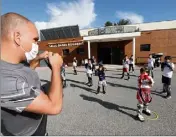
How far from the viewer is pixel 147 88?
5.86m

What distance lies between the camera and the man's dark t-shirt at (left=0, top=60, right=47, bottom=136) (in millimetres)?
1189

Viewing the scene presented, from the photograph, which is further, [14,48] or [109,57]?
[109,57]

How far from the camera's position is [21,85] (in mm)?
1215

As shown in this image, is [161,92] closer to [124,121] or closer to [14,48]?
[124,121]

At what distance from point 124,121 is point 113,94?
135 inches

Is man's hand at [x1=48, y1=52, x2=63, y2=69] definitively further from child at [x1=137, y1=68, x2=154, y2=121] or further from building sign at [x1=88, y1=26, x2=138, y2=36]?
building sign at [x1=88, y1=26, x2=138, y2=36]

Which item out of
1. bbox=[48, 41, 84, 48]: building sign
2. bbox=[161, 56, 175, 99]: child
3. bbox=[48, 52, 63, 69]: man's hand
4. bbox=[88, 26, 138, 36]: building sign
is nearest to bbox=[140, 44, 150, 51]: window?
bbox=[88, 26, 138, 36]: building sign

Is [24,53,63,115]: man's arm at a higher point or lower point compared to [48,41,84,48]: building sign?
lower

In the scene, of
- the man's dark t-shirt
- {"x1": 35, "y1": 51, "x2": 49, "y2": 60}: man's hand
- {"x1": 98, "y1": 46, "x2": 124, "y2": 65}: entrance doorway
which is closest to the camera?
the man's dark t-shirt

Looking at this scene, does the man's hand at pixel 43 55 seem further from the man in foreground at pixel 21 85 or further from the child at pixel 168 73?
the child at pixel 168 73

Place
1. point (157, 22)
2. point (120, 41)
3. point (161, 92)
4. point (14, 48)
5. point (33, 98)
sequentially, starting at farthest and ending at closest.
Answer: point (157, 22) → point (120, 41) → point (161, 92) → point (14, 48) → point (33, 98)

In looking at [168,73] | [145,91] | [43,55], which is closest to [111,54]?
[168,73]

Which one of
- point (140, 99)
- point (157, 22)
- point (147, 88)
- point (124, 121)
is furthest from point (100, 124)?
point (157, 22)

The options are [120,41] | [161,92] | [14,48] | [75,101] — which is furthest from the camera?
[120,41]
